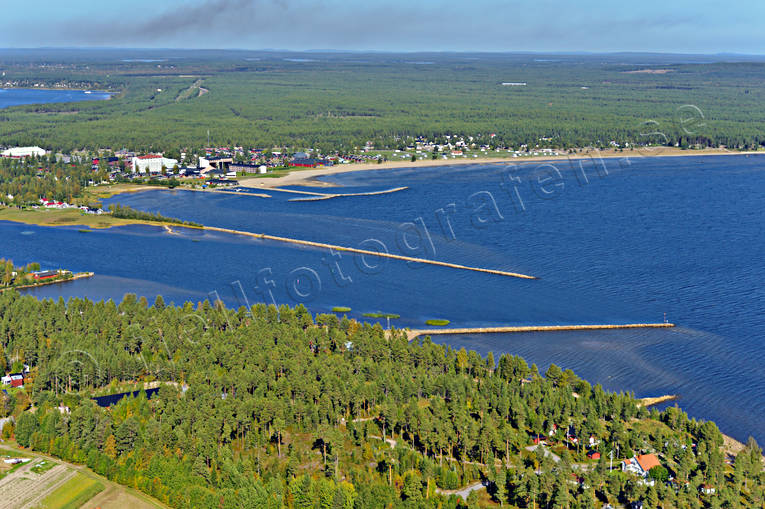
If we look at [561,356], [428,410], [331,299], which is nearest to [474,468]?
[428,410]

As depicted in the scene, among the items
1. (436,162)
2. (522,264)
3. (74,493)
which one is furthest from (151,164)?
(74,493)

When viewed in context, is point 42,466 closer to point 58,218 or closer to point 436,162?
point 58,218

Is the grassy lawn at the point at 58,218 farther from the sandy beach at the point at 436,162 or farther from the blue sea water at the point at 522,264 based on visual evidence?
the sandy beach at the point at 436,162

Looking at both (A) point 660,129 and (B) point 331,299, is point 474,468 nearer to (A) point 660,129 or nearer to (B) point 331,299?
(B) point 331,299

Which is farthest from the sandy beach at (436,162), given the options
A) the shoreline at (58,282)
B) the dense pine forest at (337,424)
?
the dense pine forest at (337,424)

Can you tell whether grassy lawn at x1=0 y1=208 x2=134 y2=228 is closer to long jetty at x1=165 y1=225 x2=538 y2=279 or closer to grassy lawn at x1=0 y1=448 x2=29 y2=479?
long jetty at x1=165 y1=225 x2=538 y2=279
